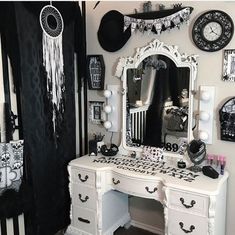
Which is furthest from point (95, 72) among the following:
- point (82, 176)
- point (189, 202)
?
point (189, 202)

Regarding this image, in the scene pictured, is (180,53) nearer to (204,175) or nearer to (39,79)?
(204,175)

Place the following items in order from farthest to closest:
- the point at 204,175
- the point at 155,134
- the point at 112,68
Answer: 1. the point at 112,68
2. the point at 155,134
3. the point at 204,175

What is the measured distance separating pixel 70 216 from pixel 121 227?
20.0 inches

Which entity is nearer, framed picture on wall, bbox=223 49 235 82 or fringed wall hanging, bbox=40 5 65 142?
framed picture on wall, bbox=223 49 235 82

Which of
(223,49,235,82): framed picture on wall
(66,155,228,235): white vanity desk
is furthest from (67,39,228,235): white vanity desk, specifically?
(223,49,235,82): framed picture on wall

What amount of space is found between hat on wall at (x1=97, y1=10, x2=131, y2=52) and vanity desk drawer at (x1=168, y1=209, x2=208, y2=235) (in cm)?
140

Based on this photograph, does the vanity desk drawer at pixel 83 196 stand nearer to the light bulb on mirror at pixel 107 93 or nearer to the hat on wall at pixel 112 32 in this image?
the light bulb on mirror at pixel 107 93

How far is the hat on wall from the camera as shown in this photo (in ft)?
7.86

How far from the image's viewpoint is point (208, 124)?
2123mm

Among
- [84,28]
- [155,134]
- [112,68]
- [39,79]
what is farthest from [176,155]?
[84,28]

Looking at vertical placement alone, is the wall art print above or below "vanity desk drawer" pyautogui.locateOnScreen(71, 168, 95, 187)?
above

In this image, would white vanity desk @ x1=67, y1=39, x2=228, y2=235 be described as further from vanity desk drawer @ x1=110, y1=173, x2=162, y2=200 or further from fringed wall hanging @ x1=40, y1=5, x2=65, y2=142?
fringed wall hanging @ x1=40, y1=5, x2=65, y2=142

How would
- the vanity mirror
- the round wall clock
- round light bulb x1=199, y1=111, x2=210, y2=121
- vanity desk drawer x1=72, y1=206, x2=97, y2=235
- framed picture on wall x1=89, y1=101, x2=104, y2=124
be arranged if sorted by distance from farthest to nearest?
framed picture on wall x1=89, y1=101, x2=104, y2=124
vanity desk drawer x1=72, y1=206, x2=97, y2=235
the vanity mirror
round light bulb x1=199, y1=111, x2=210, y2=121
the round wall clock

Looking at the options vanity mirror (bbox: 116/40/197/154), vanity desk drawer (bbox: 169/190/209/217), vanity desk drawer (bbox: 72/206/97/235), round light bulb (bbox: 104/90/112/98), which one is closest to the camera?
vanity desk drawer (bbox: 169/190/209/217)
